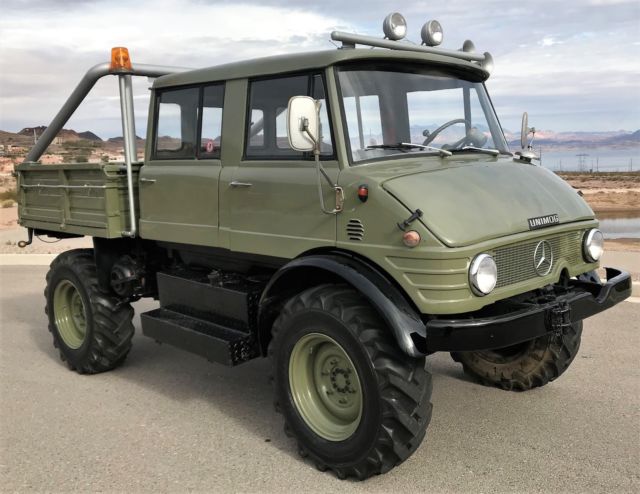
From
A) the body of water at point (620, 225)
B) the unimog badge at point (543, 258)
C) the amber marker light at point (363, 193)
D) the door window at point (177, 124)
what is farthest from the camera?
the body of water at point (620, 225)

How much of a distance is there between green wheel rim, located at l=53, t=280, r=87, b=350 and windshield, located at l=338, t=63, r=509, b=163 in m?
3.54

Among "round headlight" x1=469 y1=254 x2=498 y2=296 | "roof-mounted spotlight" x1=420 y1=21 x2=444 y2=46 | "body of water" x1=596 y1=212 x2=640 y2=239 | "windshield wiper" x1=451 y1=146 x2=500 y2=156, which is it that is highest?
"roof-mounted spotlight" x1=420 y1=21 x2=444 y2=46

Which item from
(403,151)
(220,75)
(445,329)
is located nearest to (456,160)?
(403,151)

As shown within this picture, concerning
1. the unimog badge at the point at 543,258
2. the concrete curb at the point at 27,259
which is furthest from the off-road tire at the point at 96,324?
the concrete curb at the point at 27,259

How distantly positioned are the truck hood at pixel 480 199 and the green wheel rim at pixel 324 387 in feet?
3.29

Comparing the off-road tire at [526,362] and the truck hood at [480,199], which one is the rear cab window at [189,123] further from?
the off-road tire at [526,362]

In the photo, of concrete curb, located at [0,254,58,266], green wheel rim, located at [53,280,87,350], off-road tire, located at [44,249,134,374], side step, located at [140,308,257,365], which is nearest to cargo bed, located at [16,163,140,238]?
off-road tire, located at [44,249,134,374]

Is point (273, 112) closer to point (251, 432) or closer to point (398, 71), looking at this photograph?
point (398, 71)

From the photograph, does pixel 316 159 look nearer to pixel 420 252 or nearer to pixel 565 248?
pixel 420 252

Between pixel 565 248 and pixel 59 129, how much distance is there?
503cm

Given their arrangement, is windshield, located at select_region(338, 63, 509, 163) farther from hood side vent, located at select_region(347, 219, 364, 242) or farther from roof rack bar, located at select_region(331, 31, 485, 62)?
hood side vent, located at select_region(347, 219, 364, 242)

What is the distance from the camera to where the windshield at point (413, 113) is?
4184 mm

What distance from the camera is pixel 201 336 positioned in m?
4.75

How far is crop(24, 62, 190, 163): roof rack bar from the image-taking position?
5.85m
